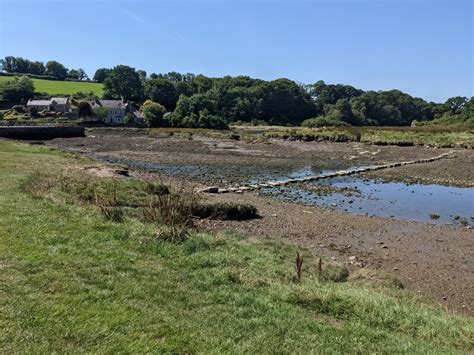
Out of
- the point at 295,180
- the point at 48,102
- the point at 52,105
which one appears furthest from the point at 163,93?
the point at 295,180

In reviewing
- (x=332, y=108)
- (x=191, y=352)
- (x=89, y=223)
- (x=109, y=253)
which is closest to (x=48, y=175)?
(x=89, y=223)

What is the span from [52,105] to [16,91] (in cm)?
1649

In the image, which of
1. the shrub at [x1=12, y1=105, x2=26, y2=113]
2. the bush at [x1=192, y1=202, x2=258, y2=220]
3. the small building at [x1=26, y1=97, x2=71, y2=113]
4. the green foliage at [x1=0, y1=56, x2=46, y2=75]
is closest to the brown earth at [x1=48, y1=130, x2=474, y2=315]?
the bush at [x1=192, y1=202, x2=258, y2=220]

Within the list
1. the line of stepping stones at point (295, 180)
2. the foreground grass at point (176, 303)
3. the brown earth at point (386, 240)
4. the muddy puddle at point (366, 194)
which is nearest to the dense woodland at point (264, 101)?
the line of stepping stones at point (295, 180)

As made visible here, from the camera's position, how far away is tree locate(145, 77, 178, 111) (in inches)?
5748

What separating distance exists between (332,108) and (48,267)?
512 feet

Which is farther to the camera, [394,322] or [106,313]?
[394,322]

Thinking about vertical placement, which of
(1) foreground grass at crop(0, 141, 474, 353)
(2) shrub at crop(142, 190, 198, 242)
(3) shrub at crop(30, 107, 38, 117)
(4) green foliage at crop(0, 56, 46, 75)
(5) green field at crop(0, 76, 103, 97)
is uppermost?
(4) green foliage at crop(0, 56, 46, 75)

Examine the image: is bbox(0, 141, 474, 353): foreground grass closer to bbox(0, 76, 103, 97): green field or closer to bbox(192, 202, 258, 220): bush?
bbox(192, 202, 258, 220): bush

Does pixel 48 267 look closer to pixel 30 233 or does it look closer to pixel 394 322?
pixel 30 233

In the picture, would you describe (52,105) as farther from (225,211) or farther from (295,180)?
(225,211)

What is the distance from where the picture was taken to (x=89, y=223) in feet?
36.8

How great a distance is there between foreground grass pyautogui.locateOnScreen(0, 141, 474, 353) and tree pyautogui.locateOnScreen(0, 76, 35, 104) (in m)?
139

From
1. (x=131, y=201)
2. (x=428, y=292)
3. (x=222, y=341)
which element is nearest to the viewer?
(x=222, y=341)
